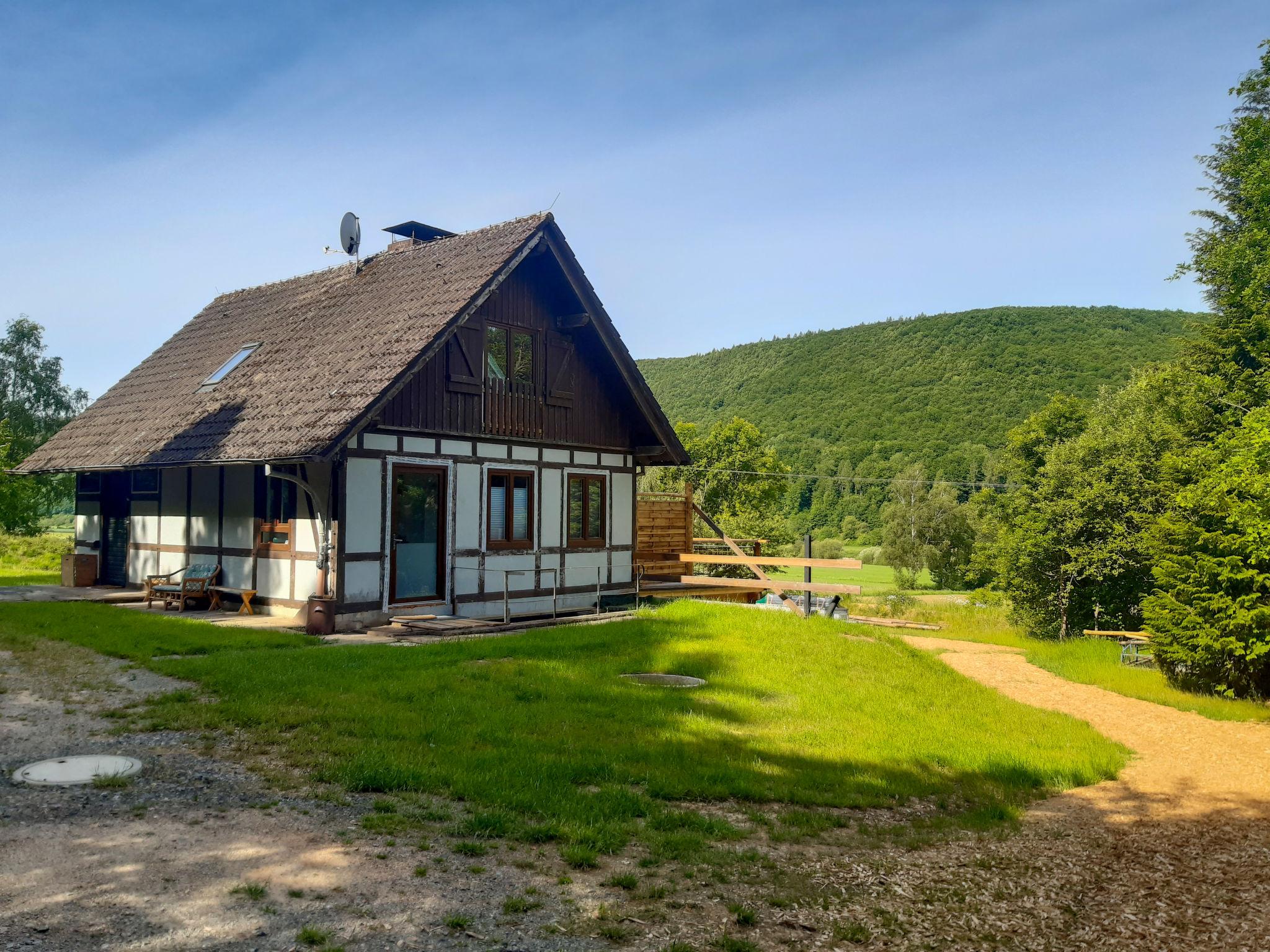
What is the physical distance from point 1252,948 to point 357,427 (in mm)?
12281

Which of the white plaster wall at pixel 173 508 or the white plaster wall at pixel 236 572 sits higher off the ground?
the white plaster wall at pixel 173 508

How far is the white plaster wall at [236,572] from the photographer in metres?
16.5

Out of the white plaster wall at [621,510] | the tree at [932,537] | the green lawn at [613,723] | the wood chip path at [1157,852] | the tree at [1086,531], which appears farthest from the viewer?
the tree at [932,537]

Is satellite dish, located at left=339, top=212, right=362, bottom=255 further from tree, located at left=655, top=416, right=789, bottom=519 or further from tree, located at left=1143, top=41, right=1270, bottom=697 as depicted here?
tree, located at left=655, top=416, right=789, bottom=519

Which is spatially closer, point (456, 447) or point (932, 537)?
point (456, 447)

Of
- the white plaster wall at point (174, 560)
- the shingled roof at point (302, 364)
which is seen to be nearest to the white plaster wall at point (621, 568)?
the shingled roof at point (302, 364)

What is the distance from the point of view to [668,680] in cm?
1166

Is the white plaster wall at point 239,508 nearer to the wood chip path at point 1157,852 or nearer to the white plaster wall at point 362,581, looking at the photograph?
the white plaster wall at point 362,581

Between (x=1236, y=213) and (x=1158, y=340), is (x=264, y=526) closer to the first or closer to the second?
(x=1236, y=213)

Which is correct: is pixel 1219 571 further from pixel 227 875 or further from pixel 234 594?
pixel 234 594

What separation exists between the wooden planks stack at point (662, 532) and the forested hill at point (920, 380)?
42943mm

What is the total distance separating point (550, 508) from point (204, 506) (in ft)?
21.8

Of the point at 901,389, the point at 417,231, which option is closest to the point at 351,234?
the point at 417,231

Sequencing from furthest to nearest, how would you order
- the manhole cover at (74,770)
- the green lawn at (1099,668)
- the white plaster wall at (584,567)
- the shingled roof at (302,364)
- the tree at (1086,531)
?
the tree at (1086,531) < the white plaster wall at (584,567) < the shingled roof at (302,364) < the green lawn at (1099,668) < the manhole cover at (74,770)
